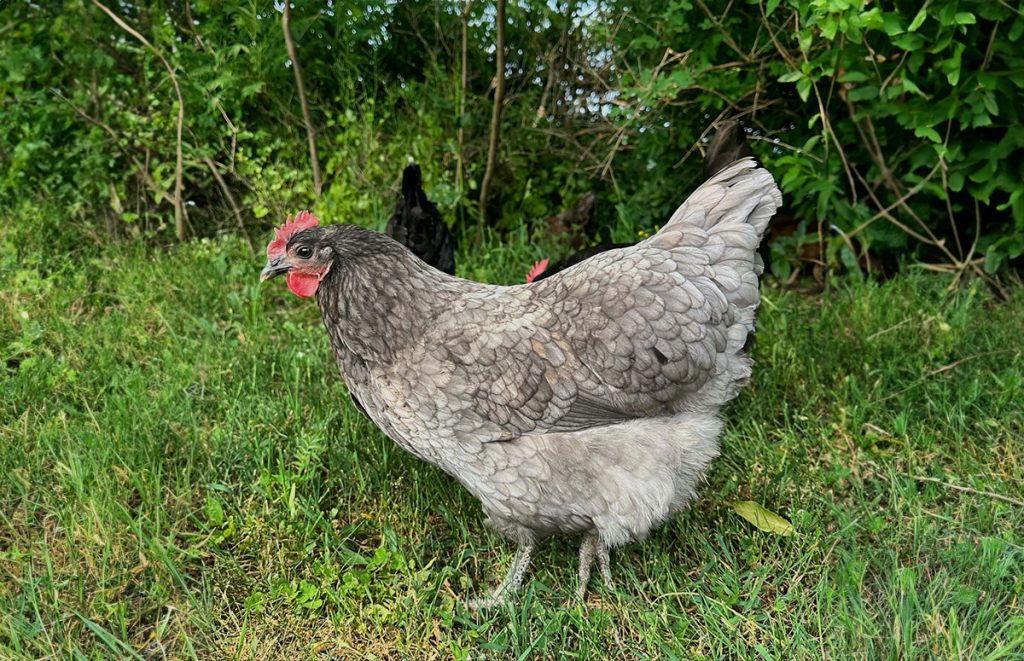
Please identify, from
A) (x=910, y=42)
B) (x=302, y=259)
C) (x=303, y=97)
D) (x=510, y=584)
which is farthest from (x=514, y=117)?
(x=510, y=584)

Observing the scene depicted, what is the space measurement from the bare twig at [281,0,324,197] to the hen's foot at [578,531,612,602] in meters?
2.92

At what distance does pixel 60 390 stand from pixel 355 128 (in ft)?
7.41

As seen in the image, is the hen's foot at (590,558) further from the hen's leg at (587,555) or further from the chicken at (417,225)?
the chicken at (417,225)

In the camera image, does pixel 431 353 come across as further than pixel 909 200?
No

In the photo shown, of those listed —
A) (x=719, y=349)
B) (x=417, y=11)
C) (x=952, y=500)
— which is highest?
(x=417, y=11)

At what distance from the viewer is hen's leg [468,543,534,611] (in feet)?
7.20

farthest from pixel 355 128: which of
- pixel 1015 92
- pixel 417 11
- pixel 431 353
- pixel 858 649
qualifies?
pixel 858 649

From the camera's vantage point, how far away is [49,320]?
348 centimetres

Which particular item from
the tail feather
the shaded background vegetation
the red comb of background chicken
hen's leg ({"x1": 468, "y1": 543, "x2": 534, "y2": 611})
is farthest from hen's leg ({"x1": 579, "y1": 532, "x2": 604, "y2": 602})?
the shaded background vegetation

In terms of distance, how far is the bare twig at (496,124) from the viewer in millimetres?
3650

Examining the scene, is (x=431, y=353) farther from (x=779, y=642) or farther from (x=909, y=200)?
(x=909, y=200)

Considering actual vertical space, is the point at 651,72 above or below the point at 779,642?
above

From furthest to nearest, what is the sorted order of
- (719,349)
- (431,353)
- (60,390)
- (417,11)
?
(417,11) < (60,390) < (719,349) < (431,353)

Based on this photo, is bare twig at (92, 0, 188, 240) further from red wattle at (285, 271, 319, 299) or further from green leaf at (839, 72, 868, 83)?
green leaf at (839, 72, 868, 83)
